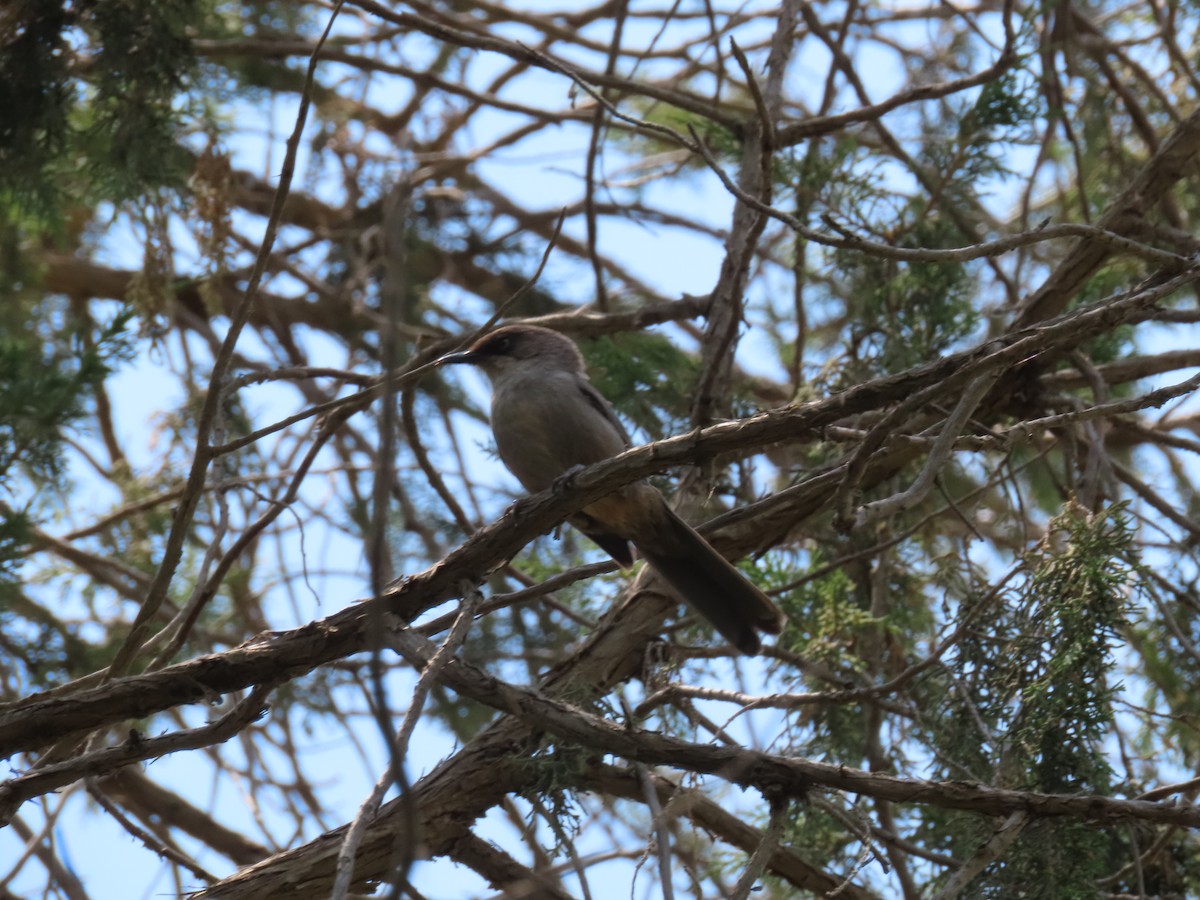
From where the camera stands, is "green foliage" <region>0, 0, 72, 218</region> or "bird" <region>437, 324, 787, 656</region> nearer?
"bird" <region>437, 324, 787, 656</region>

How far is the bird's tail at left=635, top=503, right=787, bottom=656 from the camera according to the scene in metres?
4.62

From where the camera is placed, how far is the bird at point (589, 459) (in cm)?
465

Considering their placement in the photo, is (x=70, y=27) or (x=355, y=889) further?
(x=70, y=27)

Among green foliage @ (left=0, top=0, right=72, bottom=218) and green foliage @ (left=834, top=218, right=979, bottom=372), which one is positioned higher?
green foliage @ (left=0, top=0, right=72, bottom=218)

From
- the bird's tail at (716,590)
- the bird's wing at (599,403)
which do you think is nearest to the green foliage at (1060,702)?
the bird's tail at (716,590)

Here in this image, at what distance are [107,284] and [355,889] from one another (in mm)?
5335

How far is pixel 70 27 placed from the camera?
5.26 metres

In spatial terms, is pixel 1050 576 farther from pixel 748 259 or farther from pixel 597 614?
pixel 597 614

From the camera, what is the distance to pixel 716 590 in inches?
184

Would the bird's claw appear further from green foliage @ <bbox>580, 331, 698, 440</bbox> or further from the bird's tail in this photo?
green foliage @ <bbox>580, 331, 698, 440</bbox>

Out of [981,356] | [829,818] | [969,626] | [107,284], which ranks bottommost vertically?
[829,818]

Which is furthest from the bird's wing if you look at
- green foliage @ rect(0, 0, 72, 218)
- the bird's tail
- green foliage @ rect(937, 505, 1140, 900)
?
green foliage @ rect(0, 0, 72, 218)

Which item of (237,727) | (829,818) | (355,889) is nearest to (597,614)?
(829,818)

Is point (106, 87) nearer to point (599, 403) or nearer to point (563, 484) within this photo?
point (599, 403)
